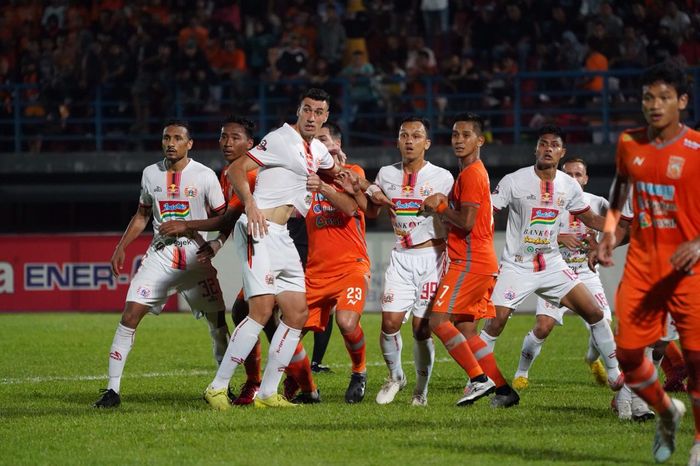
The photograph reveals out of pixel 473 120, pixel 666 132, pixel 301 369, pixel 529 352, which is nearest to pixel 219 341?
pixel 301 369

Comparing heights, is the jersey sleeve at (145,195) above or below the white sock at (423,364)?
above

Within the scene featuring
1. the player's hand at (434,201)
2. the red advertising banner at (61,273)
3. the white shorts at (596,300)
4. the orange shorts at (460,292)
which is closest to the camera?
the player's hand at (434,201)

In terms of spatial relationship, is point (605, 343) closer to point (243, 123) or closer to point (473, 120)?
point (473, 120)

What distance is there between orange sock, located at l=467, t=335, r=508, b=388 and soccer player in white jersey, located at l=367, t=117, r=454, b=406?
0.39m

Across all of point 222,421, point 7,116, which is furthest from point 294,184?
point 7,116

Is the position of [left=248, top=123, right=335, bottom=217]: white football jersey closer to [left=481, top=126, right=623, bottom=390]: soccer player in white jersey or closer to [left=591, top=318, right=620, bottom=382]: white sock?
[left=481, top=126, right=623, bottom=390]: soccer player in white jersey

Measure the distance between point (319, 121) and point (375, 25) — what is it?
1570 centimetres

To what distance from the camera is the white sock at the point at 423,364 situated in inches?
400

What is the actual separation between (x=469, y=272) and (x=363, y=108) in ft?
50.8

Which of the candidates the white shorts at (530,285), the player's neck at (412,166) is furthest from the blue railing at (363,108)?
the player's neck at (412,166)

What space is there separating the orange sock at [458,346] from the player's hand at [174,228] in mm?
2358

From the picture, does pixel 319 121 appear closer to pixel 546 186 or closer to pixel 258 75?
pixel 546 186

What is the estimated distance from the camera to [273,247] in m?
9.62

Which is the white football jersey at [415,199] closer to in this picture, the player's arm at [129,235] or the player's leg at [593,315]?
the player's leg at [593,315]
